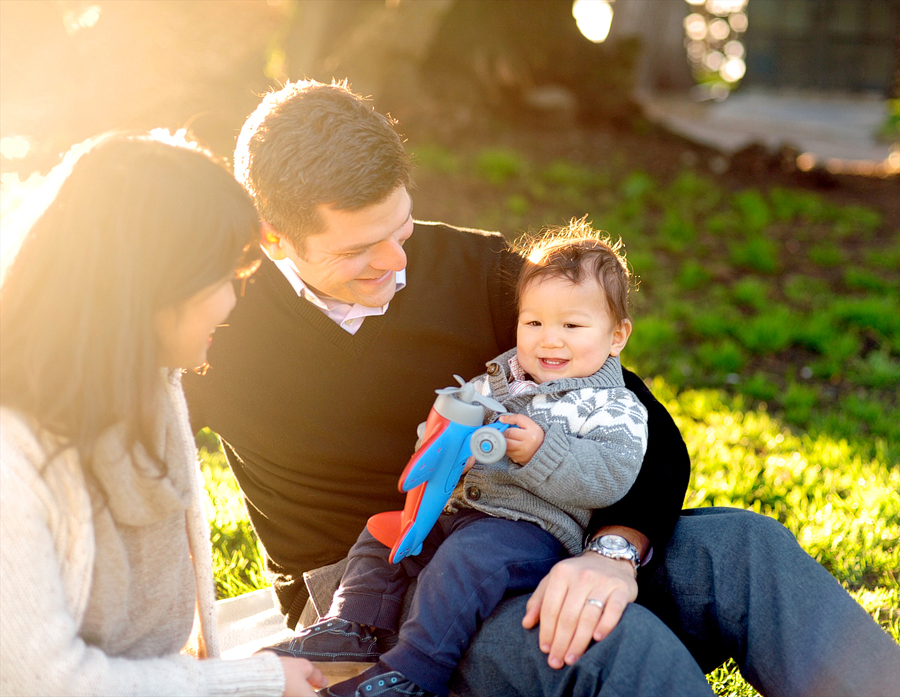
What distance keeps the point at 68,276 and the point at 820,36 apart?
16.8 m

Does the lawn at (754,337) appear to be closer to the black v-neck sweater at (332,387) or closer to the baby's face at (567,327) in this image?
the black v-neck sweater at (332,387)

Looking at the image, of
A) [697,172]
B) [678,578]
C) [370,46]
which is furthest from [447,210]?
[678,578]

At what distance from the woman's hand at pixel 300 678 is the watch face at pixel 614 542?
0.64 meters

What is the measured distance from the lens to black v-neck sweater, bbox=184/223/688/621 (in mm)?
2172

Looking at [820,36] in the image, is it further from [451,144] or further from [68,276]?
[68,276]

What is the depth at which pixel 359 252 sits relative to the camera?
2.05 m

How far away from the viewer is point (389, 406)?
220 centimetres

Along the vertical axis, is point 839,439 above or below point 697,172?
below

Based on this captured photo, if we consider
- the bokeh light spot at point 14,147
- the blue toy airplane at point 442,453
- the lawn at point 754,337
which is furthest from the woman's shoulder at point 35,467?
the bokeh light spot at point 14,147

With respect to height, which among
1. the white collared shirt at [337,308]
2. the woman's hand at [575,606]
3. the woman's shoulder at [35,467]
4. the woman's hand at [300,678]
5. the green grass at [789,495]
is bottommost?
the green grass at [789,495]

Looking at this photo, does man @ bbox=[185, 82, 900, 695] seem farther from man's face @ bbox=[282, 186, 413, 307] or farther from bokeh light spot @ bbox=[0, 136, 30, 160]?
bokeh light spot @ bbox=[0, 136, 30, 160]

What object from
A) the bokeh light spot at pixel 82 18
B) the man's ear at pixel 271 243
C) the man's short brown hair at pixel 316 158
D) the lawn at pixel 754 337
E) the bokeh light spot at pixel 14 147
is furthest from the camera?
the bokeh light spot at pixel 82 18

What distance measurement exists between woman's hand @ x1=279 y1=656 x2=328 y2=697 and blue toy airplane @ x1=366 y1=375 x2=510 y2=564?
31 centimetres

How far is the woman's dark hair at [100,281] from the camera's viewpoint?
4.26 feet
